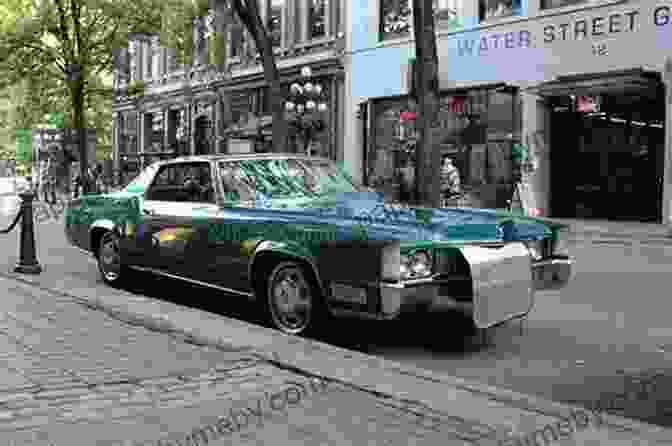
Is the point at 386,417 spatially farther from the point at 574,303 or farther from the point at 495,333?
the point at 574,303

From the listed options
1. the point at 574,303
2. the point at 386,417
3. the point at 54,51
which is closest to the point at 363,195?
the point at 574,303

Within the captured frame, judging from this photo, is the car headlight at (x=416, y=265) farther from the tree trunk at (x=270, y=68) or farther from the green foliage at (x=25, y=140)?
the green foliage at (x=25, y=140)

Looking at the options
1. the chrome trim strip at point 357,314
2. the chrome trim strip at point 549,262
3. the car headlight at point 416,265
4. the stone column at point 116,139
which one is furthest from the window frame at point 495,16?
the stone column at point 116,139

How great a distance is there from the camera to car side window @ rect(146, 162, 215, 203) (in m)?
7.10

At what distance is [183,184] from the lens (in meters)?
7.48

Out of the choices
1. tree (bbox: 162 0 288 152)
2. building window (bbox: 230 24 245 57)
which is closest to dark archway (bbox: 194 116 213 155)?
building window (bbox: 230 24 245 57)

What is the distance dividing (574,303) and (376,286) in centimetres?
358

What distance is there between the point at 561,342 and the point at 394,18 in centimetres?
1954

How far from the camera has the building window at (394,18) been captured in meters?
23.8

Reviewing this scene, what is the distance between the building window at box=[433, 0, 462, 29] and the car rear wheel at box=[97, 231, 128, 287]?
15804 mm

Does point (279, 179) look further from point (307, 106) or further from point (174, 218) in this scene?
point (307, 106)

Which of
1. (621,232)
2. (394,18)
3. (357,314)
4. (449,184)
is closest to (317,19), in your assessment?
(394,18)

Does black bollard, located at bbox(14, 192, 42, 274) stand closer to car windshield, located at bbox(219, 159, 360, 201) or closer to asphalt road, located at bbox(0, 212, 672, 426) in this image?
asphalt road, located at bbox(0, 212, 672, 426)

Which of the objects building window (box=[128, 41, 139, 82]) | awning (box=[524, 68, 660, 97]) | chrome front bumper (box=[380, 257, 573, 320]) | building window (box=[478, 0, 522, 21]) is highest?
building window (box=[128, 41, 139, 82])
